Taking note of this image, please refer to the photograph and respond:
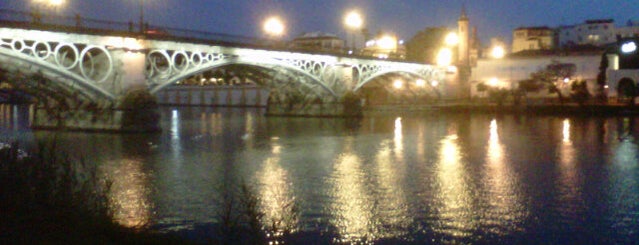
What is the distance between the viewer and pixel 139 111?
1414 inches

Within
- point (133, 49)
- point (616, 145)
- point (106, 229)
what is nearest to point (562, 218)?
point (106, 229)

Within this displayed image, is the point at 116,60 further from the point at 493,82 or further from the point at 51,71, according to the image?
the point at 493,82

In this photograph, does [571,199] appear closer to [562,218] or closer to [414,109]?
[562,218]

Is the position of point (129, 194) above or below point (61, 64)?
below

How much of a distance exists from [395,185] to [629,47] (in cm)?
5502

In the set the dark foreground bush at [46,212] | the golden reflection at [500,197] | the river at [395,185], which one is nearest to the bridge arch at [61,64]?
the river at [395,185]

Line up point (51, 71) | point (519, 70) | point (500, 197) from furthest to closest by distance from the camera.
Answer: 1. point (519, 70)
2. point (51, 71)
3. point (500, 197)

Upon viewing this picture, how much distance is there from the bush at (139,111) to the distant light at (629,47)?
4697 centimetres

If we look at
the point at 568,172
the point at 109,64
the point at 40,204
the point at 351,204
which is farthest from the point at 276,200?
the point at 109,64

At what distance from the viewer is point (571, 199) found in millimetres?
14945

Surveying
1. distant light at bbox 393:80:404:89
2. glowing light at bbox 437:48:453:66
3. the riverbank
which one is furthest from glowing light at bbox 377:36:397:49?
the riverbank

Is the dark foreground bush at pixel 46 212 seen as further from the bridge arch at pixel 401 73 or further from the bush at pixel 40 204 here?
the bridge arch at pixel 401 73

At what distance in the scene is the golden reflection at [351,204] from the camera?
11.8 meters

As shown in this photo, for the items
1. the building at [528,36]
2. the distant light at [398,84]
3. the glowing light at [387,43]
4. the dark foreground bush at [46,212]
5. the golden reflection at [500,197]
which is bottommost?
the golden reflection at [500,197]
